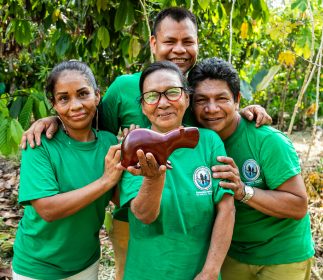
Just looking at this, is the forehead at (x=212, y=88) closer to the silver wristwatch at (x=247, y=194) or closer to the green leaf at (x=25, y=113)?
the silver wristwatch at (x=247, y=194)

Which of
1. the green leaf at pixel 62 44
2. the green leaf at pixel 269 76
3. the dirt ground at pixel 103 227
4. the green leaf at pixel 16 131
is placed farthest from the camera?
the green leaf at pixel 62 44

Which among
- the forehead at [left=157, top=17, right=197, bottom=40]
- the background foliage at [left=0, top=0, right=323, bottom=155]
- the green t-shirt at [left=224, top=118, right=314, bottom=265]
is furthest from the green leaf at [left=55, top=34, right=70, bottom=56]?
the green t-shirt at [left=224, top=118, right=314, bottom=265]

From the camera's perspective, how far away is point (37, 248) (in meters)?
1.47

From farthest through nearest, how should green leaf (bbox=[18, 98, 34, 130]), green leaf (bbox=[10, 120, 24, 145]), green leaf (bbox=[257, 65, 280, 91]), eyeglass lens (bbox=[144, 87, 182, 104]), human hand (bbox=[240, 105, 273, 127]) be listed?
green leaf (bbox=[257, 65, 280, 91]) < green leaf (bbox=[18, 98, 34, 130]) < green leaf (bbox=[10, 120, 24, 145]) < human hand (bbox=[240, 105, 273, 127]) < eyeglass lens (bbox=[144, 87, 182, 104])

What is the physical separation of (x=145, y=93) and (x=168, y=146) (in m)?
0.41

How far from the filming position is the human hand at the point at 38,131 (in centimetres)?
145

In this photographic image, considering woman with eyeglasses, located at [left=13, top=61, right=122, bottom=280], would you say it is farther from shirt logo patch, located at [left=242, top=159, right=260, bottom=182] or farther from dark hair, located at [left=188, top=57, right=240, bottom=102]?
shirt logo patch, located at [left=242, top=159, right=260, bottom=182]

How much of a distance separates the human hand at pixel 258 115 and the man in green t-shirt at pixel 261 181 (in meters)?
0.03

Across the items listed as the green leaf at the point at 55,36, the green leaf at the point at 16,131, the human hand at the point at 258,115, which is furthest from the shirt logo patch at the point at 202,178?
the green leaf at the point at 55,36

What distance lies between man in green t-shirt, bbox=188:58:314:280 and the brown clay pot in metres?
0.51

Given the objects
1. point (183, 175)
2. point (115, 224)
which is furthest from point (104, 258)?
point (183, 175)

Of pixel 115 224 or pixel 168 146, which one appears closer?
pixel 168 146

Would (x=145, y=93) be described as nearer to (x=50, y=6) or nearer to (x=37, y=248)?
(x=37, y=248)

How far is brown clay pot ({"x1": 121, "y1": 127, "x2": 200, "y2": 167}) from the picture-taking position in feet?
3.33
